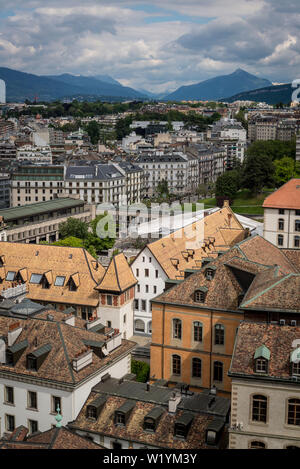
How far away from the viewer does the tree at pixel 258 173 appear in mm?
145250

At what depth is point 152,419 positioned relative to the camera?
3966 cm

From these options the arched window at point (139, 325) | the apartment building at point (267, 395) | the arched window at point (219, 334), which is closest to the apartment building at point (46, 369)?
the arched window at point (219, 334)

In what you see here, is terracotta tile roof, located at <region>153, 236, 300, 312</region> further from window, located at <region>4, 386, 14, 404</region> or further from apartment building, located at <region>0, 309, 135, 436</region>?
window, located at <region>4, 386, 14, 404</region>

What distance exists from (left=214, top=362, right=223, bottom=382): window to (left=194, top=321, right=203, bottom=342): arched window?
269 centimetres

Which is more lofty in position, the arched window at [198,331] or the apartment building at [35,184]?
the apartment building at [35,184]

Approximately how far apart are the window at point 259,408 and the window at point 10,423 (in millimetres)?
19295

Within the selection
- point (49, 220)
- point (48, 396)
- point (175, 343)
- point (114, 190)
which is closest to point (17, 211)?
point (49, 220)

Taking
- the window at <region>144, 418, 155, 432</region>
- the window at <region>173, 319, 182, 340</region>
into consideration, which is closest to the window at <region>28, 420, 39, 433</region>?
the window at <region>144, 418, 155, 432</region>

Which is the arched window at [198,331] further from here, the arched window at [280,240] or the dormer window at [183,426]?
the arched window at [280,240]

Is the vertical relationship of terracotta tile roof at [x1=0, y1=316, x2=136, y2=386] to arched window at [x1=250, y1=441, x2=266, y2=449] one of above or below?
above

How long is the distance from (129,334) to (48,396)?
26.5 m

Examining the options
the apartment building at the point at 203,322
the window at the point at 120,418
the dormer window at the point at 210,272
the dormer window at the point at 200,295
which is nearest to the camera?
the window at the point at 120,418

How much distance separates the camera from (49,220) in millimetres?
127688

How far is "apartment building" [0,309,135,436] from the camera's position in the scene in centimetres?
4291
